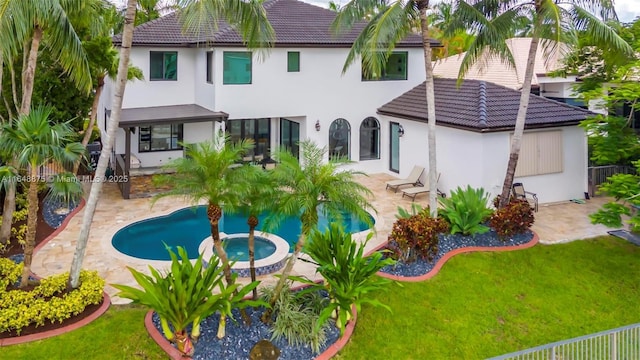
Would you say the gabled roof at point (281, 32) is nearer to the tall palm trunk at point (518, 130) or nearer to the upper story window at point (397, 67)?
the upper story window at point (397, 67)

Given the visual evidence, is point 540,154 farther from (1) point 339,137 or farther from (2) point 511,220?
(1) point 339,137

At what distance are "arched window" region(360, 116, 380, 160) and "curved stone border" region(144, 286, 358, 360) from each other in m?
16.7

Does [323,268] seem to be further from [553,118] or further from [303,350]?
[553,118]

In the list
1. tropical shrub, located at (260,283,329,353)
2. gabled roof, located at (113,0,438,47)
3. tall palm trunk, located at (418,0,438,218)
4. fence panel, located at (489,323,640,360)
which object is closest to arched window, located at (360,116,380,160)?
gabled roof, located at (113,0,438,47)

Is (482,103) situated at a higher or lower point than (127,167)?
higher

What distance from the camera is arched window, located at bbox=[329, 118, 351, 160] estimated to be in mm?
27719

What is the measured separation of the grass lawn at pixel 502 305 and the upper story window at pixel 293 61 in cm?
1404

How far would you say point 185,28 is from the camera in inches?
436

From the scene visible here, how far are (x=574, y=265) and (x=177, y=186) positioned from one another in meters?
11.6

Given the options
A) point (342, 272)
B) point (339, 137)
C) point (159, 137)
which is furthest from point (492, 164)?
point (159, 137)

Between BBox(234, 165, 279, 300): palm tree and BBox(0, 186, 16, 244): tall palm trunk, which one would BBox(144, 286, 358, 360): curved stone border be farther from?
BBox(0, 186, 16, 244): tall palm trunk

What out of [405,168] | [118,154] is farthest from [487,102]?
[118,154]

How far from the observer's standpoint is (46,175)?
22469 mm

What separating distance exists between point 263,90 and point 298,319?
16072 mm
